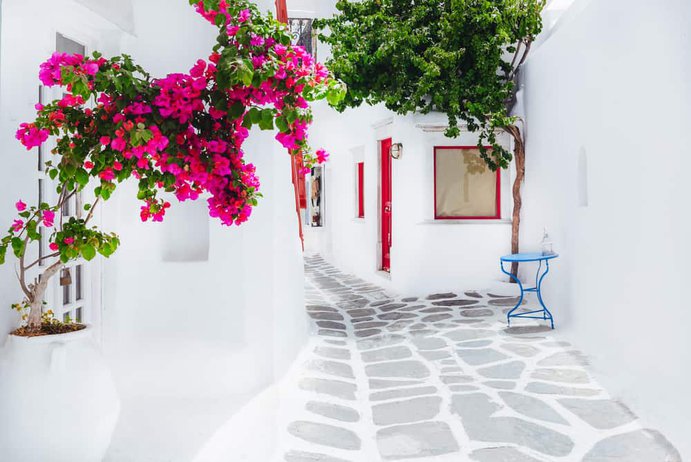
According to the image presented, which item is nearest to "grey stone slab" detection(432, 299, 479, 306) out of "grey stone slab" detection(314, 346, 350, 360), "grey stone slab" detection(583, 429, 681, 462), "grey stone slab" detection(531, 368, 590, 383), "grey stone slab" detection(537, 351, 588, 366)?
Answer: "grey stone slab" detection(537, 351, 588, 366)

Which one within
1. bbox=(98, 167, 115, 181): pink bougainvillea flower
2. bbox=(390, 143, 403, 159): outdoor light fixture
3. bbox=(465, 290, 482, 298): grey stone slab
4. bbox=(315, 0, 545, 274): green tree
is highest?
bbox=(315, 0, 545, 274): green tree

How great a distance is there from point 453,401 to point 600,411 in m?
1.09

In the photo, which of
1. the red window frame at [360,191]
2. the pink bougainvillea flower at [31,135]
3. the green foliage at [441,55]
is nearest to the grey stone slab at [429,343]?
the green foliage at [441,55]

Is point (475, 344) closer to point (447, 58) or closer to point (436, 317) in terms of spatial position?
point (436, 317)

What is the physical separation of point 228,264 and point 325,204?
1122 cm

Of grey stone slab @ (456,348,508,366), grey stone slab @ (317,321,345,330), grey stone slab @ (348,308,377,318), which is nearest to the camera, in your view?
grey stone slab @ (456,348,508,366)

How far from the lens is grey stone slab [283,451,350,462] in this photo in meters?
3.51

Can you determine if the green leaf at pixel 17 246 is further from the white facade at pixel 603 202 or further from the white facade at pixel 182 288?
the white facade at pixel 603 202

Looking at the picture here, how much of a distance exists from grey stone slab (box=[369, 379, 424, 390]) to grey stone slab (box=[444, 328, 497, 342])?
1.66m

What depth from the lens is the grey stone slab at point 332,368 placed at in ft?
17.4

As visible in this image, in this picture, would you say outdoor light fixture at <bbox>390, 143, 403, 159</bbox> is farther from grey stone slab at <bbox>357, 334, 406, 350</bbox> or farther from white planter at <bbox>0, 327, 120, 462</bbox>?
white planter at <bbox>0, 327, 120, 462</bbox>

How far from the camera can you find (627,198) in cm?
520

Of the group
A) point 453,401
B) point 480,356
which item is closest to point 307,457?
point 453,401

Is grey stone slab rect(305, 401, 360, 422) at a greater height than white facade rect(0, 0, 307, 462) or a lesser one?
lesser
